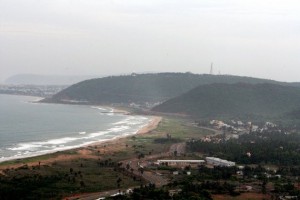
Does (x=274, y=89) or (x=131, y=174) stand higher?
(x=274, y=89)

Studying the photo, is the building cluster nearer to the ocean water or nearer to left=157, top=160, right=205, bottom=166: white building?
left=157, top=160, right=205, bottom=166: white building

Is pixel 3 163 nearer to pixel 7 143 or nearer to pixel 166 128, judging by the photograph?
pixel 7 143

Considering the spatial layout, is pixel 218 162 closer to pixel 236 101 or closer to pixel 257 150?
pixel 257 150

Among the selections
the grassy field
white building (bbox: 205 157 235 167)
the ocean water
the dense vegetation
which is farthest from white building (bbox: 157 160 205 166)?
the ocean water

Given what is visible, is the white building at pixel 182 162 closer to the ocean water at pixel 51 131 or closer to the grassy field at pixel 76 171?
the grassy field at pixel 76 171

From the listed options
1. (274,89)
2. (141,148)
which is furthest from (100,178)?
(274,89)

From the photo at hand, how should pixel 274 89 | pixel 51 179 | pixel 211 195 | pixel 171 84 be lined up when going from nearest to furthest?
pixel 211 195 < pixel 51 179 < pixel 274 89 < pixel 171 84

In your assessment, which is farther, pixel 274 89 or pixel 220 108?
pixel 274 89
